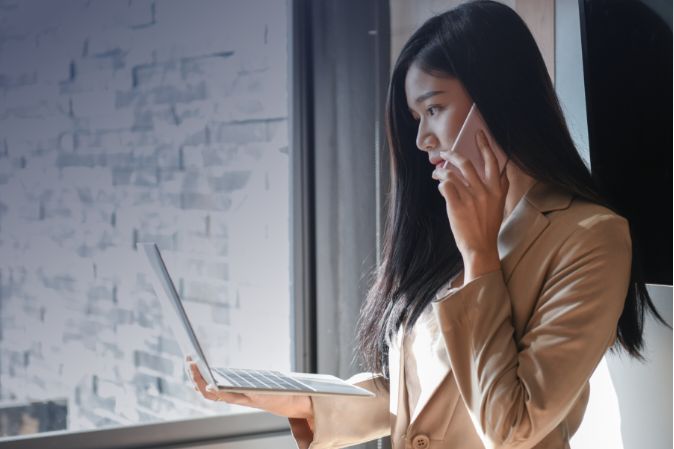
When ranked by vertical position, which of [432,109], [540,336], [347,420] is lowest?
[347,420]

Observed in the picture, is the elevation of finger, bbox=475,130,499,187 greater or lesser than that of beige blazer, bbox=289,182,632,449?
greater

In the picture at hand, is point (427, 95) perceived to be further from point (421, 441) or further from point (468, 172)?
point (421, 441)

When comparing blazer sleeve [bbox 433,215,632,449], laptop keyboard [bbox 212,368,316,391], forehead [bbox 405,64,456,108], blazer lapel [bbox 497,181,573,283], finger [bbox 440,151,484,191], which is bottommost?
laptop keyboard [bbox 212,368,316,391]

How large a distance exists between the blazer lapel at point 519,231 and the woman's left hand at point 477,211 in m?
0.07

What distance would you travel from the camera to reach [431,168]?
189 cm

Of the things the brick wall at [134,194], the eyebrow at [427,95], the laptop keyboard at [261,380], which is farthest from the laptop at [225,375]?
the brick wall at [134,194]

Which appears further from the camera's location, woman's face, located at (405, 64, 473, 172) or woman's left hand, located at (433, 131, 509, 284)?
woman's face, located at (405, 64, 473, 172)

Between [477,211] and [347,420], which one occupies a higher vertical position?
[477,211]

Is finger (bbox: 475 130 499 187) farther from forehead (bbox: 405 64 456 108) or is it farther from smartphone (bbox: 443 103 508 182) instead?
forehead (bbox: 405 64 456 108)

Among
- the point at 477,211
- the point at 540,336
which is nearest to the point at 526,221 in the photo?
the point at 477,211

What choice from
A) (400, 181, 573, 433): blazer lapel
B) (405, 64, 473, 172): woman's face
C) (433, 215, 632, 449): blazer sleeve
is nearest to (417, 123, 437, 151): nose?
(405, 64, 473, 172): woman's face

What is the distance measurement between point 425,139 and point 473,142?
17 centimetres

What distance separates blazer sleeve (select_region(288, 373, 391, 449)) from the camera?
6.11ft

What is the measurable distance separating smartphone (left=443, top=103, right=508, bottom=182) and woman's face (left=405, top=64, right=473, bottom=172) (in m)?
0.06
